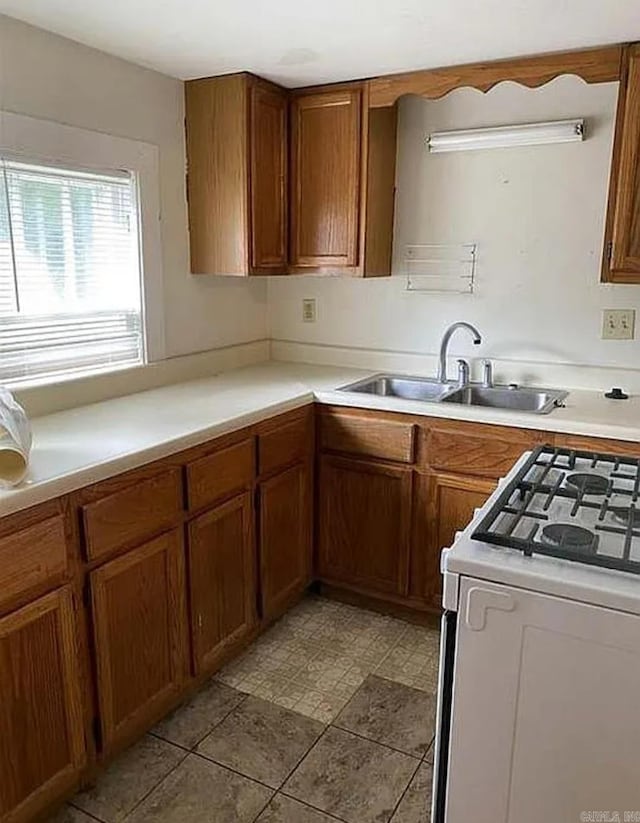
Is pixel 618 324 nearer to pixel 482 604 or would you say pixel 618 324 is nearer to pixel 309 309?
pixel 309 309

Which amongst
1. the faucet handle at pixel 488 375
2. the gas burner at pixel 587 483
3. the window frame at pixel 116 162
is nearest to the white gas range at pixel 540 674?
the gas burner at pixel 587 483

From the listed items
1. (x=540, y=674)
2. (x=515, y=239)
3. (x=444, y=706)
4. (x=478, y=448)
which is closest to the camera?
(x=540, y=674)

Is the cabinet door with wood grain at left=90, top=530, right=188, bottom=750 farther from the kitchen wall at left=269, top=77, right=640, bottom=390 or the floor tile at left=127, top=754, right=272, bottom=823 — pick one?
the kitchen wall at left=269, top=77, right=640, bottom=390

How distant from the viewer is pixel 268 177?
107 inches

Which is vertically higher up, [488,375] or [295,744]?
A: [488,375]

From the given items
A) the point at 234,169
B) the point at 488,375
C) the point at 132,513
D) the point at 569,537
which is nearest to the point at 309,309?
the point at 234,169

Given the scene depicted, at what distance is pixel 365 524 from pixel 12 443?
4.72 ft

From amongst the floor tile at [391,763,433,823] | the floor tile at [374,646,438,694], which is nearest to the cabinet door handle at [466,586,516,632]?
the floor tile at [391,763,433,823]

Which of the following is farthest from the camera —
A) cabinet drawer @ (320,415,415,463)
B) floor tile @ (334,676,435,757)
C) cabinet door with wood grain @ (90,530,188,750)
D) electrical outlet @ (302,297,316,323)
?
electrical outlet @ (302,297,316,323)

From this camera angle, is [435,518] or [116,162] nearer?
[116,162]

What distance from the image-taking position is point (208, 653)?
217 cm

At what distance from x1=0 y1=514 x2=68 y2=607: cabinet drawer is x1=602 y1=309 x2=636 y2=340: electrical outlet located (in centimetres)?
208

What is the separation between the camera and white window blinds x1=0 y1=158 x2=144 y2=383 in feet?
6.67

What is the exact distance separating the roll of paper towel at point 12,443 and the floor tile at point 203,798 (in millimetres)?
946
